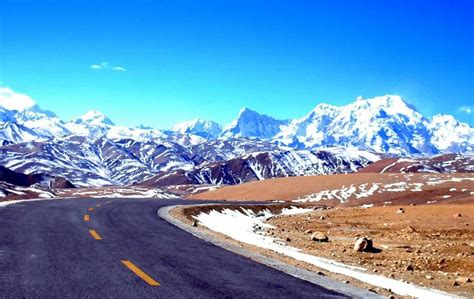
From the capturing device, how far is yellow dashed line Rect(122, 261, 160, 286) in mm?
10548

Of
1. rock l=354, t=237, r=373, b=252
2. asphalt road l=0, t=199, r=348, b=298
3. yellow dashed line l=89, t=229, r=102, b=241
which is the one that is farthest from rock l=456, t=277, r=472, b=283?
yellow dashed line l=89, t=229, r=102, b=241

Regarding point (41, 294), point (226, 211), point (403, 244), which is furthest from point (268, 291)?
point (226, 211)

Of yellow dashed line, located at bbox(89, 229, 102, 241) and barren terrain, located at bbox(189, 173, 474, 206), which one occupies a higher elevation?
barren terrain, located at bbox(189, 173, 474, 206)

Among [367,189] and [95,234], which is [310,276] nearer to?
[95,234]

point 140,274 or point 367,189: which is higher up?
point 367,189

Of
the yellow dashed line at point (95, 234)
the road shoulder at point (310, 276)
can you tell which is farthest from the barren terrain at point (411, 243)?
the yellow dashed line at point (95, 234)

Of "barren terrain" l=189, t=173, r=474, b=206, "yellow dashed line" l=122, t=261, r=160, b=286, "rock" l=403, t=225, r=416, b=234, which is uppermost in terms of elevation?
"barren terrain" l=189, t=173, r=474, b=206

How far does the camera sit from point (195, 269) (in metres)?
12.7

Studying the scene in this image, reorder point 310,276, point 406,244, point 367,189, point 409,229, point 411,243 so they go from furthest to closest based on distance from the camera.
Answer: point 367,189 < point 409,229 < point 411,243 < point 406,244 < point 310,276

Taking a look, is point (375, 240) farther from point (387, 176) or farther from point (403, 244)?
point (387, 176)

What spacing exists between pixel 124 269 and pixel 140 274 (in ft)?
2.20

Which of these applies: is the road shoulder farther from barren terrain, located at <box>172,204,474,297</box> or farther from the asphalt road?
barren terrain, located at <box>172,204,474,297</box>

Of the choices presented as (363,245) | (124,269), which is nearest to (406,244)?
(363,245)

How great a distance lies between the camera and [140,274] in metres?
11.3
